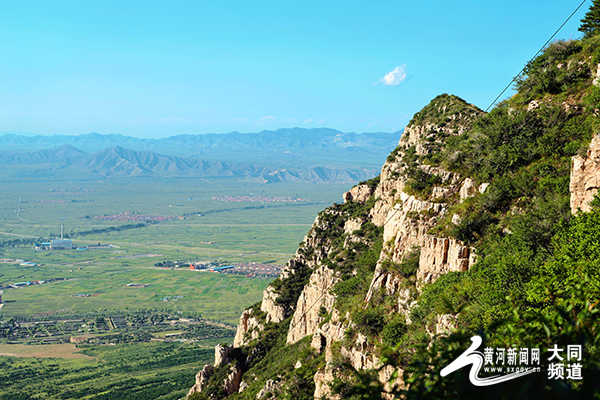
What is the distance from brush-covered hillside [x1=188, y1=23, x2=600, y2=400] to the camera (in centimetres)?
842

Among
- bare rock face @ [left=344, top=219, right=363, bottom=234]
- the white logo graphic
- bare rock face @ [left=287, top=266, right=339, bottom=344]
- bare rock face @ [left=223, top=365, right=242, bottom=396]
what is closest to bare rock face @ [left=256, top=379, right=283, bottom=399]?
bare rock face @ [left=287, top=266, right=339, bottom=344]

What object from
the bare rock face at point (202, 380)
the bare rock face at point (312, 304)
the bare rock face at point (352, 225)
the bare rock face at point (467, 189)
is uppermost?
the bare rock face at point (467, 189)

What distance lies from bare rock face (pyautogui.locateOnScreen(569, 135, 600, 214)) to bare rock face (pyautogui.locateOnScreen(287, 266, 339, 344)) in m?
21.0

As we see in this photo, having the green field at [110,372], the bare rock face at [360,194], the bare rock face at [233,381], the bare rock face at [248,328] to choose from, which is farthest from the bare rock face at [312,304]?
the green field at [110,372]

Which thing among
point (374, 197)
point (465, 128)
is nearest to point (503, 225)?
point (465, 128)

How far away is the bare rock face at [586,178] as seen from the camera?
635 inches

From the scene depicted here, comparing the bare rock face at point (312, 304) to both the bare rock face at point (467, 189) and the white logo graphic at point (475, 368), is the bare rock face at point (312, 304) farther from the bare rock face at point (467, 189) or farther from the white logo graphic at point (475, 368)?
the white logo graphic at point (475, 368)

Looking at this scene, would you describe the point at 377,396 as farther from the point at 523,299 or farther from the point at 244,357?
the point at 244,357

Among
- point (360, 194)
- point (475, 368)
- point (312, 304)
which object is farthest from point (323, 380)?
point (360, 194)

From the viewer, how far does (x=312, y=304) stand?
38.5m

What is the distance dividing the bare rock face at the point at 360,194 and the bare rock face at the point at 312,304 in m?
14.1

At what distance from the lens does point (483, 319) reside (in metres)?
15.4

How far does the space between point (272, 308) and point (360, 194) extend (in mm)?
16156

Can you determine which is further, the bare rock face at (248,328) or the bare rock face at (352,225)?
the bare rock face at (248,328)
